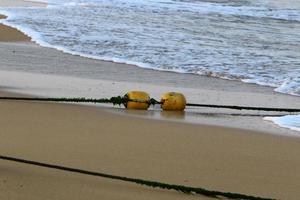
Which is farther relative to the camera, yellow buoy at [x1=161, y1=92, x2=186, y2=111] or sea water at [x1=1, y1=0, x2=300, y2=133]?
sea water at [x1=1, y1=0, x2=300, y2=133]

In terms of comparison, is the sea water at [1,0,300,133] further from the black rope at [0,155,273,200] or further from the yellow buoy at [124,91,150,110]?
the black rope at [0,155,273,200]

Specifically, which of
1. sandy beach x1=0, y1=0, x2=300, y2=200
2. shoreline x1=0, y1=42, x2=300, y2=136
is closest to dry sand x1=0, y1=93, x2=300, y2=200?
sandy beach x1=0, y1=0, x2=300, y2=200

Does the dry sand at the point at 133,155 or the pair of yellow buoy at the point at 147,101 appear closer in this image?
the dry sand at the point at 133,155

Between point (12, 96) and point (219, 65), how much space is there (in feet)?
12.3

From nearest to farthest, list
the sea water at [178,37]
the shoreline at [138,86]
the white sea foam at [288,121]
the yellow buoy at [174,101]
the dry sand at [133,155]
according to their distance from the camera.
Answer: the dry sand at [133,155] < the white sea foam at [288,121] < the shoreline at [138,86] < the yellow buoy at [174,101] < the sea water at [178,37]

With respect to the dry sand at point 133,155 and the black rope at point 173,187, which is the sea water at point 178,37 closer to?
the dry sand at point 133,155

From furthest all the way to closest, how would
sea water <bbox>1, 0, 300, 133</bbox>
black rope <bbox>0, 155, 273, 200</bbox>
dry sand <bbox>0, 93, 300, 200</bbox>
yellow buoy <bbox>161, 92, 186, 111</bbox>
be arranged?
sea water <bbox>1, 0, 300, 133</bbox> < yellow buoy <bbox>161, 92, 186, 111</bbox> < dry sand <bbox>0, 93, 300, 200</bbox> < black rope <bbox>0, 155, 273, 200</bbox>

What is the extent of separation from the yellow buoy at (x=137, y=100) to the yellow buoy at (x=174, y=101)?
171 mm

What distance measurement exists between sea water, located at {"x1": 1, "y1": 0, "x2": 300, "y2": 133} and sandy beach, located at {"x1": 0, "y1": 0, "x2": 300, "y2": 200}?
7.01 ft

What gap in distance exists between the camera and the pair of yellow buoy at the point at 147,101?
6.20 m

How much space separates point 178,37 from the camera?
40.4 feet

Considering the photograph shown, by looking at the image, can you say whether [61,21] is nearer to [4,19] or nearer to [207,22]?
[4,19]

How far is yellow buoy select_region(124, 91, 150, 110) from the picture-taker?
20.3 feet

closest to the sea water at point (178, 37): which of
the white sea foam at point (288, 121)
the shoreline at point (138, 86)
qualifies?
the shoreline at point (138, 86)
